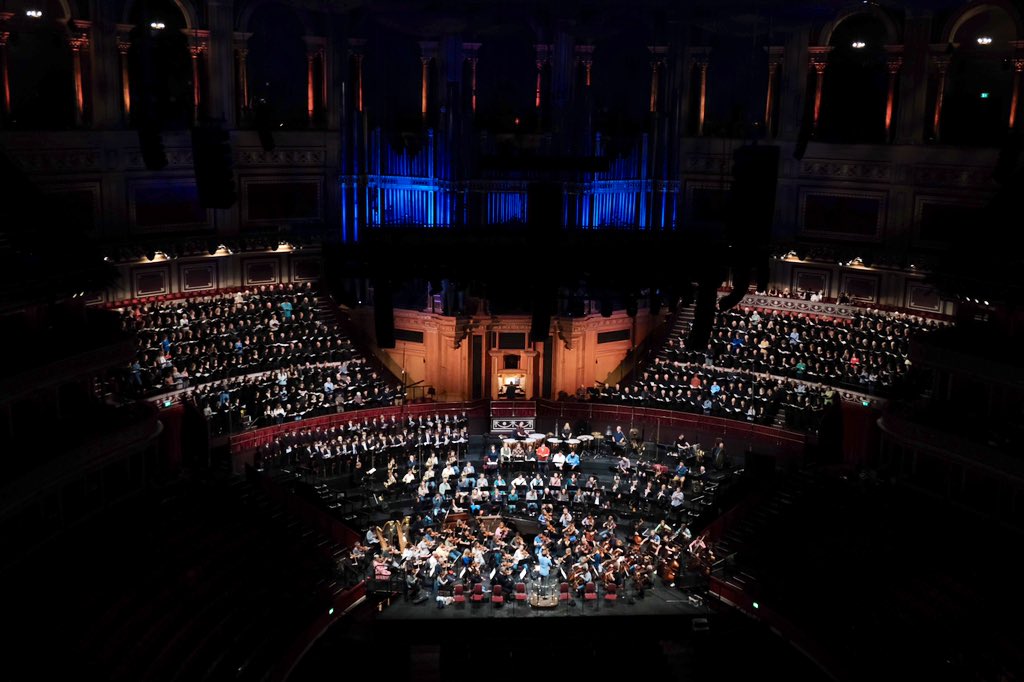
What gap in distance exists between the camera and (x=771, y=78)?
104ft

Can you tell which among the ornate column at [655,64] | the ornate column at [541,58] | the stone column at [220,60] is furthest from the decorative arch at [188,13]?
the ornate column at [655,64]

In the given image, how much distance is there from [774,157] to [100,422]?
13306 millimetres

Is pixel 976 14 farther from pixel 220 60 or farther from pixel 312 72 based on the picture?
pixel 220 60

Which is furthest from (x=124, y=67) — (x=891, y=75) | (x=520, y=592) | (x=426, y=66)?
(x=891, y=75)

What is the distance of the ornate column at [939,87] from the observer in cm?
2897

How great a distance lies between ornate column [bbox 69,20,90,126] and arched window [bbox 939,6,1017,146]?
2234 cm

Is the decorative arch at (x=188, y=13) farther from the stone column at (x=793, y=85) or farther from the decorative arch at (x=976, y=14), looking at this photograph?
the decorative arch at (x=976, y=14)

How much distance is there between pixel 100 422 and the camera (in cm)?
2041

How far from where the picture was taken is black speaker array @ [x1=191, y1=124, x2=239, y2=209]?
1733 centimetres

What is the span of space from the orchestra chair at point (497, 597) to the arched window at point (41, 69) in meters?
16.0

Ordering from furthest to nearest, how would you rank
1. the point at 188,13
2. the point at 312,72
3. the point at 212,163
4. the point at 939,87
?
1. the point at 312,72
2. the point at 188,13
3. the point at 939,87
4. the point at 212,163

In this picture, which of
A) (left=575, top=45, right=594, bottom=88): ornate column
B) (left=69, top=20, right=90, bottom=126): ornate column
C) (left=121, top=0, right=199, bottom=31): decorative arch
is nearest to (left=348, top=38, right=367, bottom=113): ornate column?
(left=121, top=0, right=199, bottom=31): decorative arch

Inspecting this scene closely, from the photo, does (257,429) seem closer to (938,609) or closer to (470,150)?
(470,150)

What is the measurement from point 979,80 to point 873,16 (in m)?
3.35
